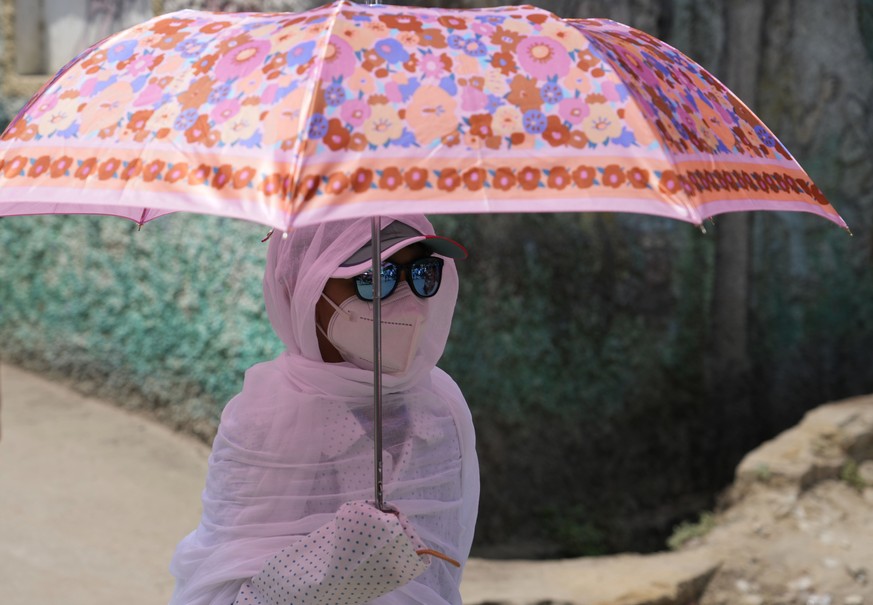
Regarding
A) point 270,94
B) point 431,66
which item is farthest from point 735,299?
point 270,94

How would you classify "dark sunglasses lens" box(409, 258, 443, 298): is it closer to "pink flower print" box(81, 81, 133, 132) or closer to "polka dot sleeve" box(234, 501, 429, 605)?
"polka dot sleeve" box(234, 501, 429, 605)

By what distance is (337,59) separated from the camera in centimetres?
152

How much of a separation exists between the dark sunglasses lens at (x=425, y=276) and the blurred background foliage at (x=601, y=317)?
3.01 m

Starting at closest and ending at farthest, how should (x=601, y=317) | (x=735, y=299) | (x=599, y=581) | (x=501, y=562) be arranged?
(x=599, y=581) < (x=501, y=562) < (x=601, y=317) < (x=735, y=299)

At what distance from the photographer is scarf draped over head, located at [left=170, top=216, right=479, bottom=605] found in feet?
6.70

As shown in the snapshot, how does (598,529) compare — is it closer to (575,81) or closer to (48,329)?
(48,329)

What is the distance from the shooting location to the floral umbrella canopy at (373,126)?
145 centimetres

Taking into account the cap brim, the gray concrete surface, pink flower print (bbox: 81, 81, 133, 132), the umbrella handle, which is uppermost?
pink flower print (bbox: 81, 81, 133, 132)

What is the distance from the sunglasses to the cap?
0.08 ft

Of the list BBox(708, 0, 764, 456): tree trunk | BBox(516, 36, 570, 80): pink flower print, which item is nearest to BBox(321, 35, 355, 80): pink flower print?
BBox(516, 36, 570, 80): pink flower print

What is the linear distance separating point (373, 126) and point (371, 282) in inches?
22.7

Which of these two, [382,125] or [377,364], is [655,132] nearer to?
[382,125]

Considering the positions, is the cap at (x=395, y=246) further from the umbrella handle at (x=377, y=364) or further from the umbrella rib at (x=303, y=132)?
the umbrella rib at (x=303, y=132)

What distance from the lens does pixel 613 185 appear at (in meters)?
1.49
